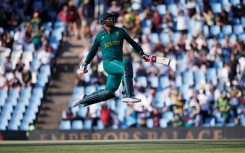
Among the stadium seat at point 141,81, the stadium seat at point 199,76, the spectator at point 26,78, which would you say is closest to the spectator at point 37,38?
the spectator at point 26,78

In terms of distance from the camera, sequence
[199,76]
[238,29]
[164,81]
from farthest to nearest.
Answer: [238,29], [164,81], [199,76]

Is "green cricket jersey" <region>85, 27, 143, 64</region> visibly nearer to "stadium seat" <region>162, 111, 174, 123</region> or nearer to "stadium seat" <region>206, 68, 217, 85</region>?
"stadium seat" <region>162, 111, 174, 123</region>

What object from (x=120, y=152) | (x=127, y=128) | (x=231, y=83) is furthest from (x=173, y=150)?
(x=231, y=83)

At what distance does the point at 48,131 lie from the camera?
22797 millimetres

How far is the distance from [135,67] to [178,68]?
4.75 feet

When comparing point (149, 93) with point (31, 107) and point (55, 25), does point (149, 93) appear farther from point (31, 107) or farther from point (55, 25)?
point (55, 25)

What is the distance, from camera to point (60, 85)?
26.0 meters

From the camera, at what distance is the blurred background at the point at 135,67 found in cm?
2322

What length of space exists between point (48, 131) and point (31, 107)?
2.57 meters

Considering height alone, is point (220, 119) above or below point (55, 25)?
below

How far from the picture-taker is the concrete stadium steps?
81.7 ft

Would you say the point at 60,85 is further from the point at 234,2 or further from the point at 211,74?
the point at 234,2

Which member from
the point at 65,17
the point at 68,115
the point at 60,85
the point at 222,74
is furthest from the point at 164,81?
the point at 65,17

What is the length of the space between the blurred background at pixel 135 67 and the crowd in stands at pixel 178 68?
3 cm
